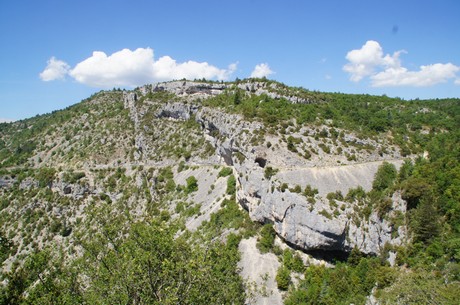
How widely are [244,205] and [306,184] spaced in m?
11.9

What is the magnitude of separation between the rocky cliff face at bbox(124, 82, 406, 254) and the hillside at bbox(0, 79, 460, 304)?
25cm

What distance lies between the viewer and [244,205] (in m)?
54.2

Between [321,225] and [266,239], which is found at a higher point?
[321,225]

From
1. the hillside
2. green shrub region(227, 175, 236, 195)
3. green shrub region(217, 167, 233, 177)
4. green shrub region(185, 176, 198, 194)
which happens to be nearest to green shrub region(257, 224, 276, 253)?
the hillside

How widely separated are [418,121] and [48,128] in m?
123

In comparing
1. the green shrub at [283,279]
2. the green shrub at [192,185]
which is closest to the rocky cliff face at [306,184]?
the green shrub at [283,279]

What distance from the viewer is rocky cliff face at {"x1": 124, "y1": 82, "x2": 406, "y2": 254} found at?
43000 millimetres

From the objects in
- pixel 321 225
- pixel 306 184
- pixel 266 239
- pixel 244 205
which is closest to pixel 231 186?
pixel 244 205

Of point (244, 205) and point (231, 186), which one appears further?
point (231, 186)

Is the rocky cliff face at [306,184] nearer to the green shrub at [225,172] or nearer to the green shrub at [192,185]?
the green shrub at [225,172]

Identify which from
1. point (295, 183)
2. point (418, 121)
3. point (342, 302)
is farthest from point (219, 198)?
point (418, 121)

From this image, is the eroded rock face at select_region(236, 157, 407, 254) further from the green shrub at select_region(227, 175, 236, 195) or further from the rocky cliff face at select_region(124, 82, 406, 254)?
the green shrub at select_region(227, 175, 236, 195)

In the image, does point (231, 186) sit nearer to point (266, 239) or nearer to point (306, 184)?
point (266, 239)

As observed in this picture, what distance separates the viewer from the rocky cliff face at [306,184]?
4300 centimetres
